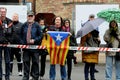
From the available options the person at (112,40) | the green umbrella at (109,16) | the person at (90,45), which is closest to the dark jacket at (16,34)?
the person at (90,45)

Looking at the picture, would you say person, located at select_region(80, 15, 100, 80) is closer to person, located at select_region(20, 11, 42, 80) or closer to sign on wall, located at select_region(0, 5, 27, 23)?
person, located at select_region(20, 11, 42, 80)

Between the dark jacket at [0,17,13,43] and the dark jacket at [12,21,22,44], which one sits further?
the dark jacket at [12,21,22,44]

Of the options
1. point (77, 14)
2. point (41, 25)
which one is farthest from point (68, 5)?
point (41, 25)

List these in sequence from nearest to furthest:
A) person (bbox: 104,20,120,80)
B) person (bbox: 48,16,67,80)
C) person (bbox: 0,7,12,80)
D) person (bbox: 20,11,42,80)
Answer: person (bbox: 104,20,120,80), person (bbox: 48,16,67,80), person (bbox: 0,7,12,80), person (bbox: 20,11,42,80)

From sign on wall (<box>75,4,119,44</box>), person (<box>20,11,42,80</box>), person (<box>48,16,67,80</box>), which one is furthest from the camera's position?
sign on wall (<box>75,4,119,44</box>)

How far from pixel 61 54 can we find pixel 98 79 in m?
2.35

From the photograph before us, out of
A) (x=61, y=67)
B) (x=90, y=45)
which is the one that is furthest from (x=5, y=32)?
(x=90, y=45)

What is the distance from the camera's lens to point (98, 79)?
14992 mm

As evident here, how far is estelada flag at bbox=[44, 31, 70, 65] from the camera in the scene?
1304 centimetres

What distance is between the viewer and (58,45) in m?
13.1

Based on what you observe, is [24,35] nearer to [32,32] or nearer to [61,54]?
[32,32]

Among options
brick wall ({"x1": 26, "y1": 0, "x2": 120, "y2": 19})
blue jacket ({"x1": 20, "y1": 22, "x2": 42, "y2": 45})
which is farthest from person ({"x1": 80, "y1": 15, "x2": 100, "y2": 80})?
brick wall ({"x1": 26, "y1": 0, "x2": 120, "y2": 19})

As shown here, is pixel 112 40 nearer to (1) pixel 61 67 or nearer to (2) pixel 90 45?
(2) pixel 90 45

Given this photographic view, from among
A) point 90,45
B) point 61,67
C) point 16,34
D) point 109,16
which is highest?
point 109,16
